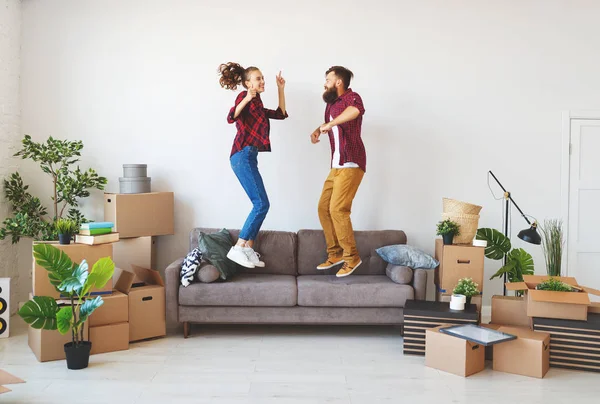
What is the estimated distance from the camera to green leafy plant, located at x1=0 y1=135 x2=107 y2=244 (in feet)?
16.1

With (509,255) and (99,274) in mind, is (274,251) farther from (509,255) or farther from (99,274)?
(509,255)

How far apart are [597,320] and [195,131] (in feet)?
12.0

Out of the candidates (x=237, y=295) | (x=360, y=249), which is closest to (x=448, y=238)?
(x=360, y=249)

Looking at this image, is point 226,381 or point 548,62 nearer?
point 226,381

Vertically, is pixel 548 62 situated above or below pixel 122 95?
above

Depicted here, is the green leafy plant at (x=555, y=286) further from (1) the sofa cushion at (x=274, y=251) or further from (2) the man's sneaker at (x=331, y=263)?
(1) the sofa cushion at (x=274, y=251)

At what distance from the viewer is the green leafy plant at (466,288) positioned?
4.39 meters

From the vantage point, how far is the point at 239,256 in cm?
482

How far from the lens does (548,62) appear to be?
551 cm

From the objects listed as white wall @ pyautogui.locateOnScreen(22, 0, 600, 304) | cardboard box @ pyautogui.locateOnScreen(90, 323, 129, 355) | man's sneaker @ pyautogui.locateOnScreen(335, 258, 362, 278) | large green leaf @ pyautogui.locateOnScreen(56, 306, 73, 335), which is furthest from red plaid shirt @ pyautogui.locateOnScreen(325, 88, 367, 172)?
large green leaf @ pyautogui.locateOnScreen(56, 306, 73, 335)

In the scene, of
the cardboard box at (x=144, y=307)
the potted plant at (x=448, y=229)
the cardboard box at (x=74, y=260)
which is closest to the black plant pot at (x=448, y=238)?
the potted plant at (x=448, y=229)

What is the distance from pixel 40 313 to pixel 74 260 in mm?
626

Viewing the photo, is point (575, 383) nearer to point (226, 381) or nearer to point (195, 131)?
point (226, 381)

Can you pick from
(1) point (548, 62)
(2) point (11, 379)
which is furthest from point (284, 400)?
(1) point (548, 62)
